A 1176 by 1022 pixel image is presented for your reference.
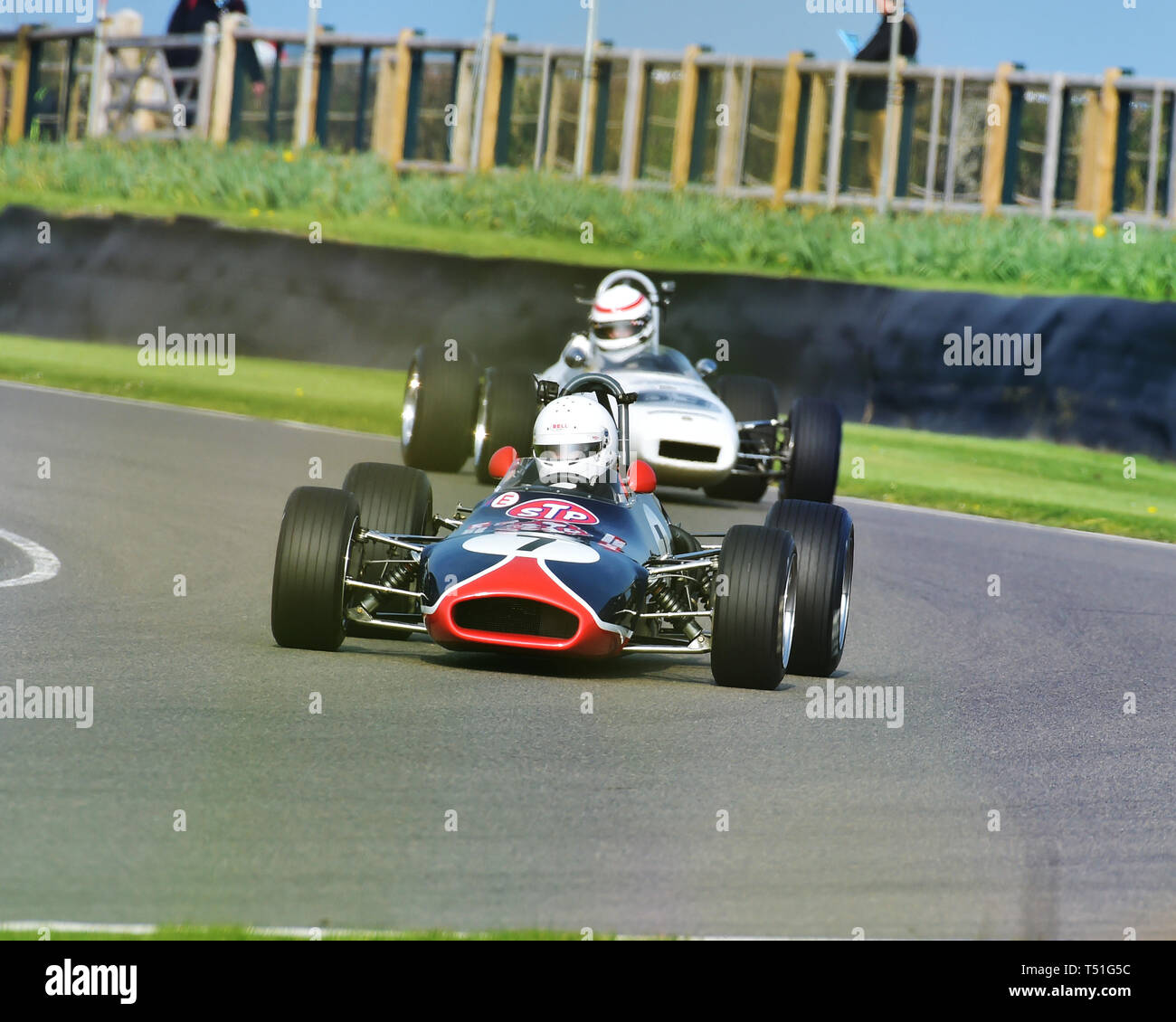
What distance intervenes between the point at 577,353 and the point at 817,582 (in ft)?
18.3

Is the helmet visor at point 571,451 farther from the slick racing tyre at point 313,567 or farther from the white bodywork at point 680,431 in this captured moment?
the white bodywork at point 680,431

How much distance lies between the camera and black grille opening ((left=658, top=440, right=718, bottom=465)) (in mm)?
13523

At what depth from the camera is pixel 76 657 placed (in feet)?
25.3

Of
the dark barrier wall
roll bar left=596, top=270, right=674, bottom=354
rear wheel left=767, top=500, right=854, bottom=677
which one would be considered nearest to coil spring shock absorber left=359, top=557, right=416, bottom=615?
rear wheel left=767, top=500, right=854, bottom=677

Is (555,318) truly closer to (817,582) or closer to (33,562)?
(33,562)

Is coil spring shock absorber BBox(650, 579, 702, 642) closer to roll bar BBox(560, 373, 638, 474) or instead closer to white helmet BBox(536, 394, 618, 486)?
white helmet BBox(536, 394, 618, 486)

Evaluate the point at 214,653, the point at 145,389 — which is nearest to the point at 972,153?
the point at 145,389

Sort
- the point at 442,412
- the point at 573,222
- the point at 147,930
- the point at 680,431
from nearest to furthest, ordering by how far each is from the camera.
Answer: the point at 147,930
the point at 680,431
the point at 442,412
the point at 573,222

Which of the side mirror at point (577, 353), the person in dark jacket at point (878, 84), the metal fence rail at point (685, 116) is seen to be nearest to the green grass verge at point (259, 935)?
the side mirror at point (577, 353)

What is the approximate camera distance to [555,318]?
1980 centimetres

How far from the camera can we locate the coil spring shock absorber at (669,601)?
8.41 metres

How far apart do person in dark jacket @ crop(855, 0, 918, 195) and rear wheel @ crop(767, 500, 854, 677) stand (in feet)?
61.3

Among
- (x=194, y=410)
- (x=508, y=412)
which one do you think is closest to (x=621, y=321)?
(x=508, y=412)
